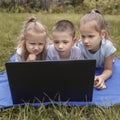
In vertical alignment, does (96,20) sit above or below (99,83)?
above

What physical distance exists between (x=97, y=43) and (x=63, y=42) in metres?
0.43

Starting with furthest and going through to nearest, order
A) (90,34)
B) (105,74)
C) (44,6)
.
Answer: (44,6), (105,74), (90,34)

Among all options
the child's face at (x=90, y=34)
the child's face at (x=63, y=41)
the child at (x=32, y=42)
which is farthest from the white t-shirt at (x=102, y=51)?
the child at (x=32, y=42)

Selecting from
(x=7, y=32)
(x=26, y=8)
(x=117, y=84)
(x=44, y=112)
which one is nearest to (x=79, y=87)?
(x=44, y=112)

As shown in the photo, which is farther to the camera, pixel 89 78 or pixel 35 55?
pixel 35 55

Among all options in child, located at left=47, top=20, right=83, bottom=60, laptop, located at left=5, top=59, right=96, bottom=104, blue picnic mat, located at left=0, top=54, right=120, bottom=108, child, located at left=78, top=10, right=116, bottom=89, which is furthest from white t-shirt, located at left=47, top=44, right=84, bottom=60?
laptop, located at left=5, top=59, right=96, bottom=104

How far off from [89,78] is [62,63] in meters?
0.28

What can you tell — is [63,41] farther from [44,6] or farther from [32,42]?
[44,6]

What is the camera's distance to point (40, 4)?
9.77m

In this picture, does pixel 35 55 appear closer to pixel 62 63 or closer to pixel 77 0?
pixel 62 63

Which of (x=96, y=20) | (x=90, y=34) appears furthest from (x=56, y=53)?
(x=96, y=20)

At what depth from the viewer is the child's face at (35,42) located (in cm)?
373

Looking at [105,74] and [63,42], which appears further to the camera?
[105,74]

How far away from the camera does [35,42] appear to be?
12.3ft
